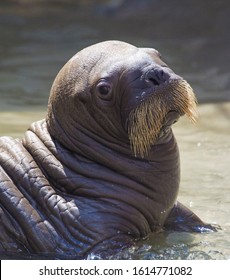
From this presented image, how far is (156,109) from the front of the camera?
6199mm

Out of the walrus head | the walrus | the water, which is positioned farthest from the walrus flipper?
the walrus head

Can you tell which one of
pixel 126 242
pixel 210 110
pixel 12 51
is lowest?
pixel 126 242

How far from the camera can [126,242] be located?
6.19 metres

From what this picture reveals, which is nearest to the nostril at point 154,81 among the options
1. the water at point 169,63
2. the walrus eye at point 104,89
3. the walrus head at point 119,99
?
the walrus head at point 119,99

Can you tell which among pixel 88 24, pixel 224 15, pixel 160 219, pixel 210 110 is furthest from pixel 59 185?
pixel 88 24

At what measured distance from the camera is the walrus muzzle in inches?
244

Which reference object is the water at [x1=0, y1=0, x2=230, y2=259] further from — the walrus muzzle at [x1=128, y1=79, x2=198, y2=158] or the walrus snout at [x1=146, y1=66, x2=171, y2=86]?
the walrus snout at [x1=146, y1=66, x2=171, y2=86]

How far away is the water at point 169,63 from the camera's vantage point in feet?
23.4

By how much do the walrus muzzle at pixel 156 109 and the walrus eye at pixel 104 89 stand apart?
22 centimetres

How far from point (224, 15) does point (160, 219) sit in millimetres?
9156

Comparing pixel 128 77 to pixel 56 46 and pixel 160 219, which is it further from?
pixel 56 46

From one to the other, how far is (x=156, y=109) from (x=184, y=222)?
1.10 m

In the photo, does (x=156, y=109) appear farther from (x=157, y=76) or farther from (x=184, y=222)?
(x=184, y=222)

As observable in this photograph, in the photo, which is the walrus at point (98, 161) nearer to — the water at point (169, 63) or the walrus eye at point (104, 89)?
the walrus eye at point (104, 89)
